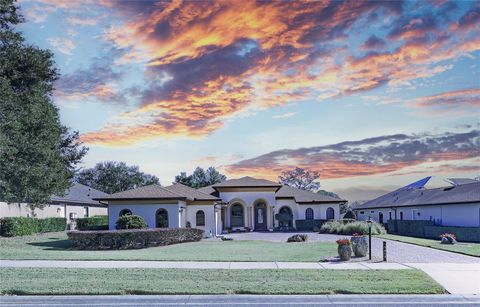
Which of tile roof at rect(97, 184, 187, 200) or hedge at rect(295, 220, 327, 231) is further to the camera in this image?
hedge at rect(295, 220, 327, 231)

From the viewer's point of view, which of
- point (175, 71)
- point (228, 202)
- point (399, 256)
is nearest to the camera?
point (399, 256)

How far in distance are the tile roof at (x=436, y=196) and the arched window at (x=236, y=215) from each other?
53.8 ft

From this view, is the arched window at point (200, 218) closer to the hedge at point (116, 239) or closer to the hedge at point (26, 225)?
the hedge at point (116, 239)

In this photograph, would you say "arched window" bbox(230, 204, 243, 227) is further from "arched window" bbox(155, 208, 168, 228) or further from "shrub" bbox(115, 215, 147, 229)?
"shrub" bbox(115, 215, 147, 229)

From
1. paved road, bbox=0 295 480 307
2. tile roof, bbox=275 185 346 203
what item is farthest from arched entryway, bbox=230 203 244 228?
Answer: paved road, bbox=0 295 480 307

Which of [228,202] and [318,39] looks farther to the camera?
[228,202]

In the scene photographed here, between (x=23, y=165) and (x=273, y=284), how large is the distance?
2099cm

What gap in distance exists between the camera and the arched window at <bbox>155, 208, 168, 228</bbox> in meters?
36.8

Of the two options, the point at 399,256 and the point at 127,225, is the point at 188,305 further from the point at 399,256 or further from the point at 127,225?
the point at 127,225

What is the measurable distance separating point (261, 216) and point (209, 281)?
130 feet

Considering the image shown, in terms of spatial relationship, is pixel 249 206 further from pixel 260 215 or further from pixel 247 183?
pixel 260 215

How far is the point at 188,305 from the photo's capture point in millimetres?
12430

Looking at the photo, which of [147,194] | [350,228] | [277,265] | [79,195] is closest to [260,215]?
[350,228]

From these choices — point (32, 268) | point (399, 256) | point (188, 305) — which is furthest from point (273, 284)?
point (399, 256)
